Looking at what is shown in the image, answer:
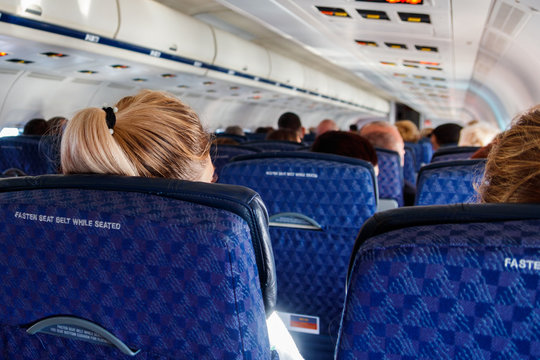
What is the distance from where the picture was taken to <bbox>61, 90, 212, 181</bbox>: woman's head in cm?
137

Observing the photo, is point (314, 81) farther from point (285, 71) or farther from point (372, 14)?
point (372, 14)

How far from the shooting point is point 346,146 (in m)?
3.26

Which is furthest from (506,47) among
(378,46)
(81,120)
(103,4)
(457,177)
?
(81,120)

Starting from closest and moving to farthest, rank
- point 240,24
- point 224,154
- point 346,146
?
point 346,146
point 224,154
point 240,24

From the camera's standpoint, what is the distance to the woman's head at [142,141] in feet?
4.49

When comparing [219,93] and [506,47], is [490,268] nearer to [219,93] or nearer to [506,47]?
[506,47]

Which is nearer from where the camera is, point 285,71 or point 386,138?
point 386,138

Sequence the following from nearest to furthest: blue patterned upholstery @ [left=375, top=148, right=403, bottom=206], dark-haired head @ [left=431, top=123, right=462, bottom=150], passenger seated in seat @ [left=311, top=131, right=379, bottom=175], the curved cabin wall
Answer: passenger seated in seat @ [left=311, top=131, right=379, bottom=175], blue patterned upholstery @ [left=375, top=148, right=403, bottom=206], the curved cabin wall, dark-haired head @ [left=431, top=123, right=462, bottom=150]

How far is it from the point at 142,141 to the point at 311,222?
1.28m

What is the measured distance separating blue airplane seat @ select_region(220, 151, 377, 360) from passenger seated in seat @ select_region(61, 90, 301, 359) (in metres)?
0.80

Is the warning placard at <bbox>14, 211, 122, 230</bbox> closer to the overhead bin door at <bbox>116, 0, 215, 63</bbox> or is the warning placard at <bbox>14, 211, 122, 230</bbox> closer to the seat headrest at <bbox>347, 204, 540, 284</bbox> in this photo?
the seat headrest at <bbox>347, 204, 540, 284</bbox>

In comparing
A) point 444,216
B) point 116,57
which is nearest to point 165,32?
point 116,57

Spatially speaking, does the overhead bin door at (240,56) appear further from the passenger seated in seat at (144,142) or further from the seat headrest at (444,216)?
the seat headrest at (444,216)

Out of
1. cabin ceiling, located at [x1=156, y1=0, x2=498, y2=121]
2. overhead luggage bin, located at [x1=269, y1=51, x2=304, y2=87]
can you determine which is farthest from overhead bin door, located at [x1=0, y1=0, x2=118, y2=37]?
overhead luggage bin, located at [x1=269, y1=51, x2=304, y2=87]
